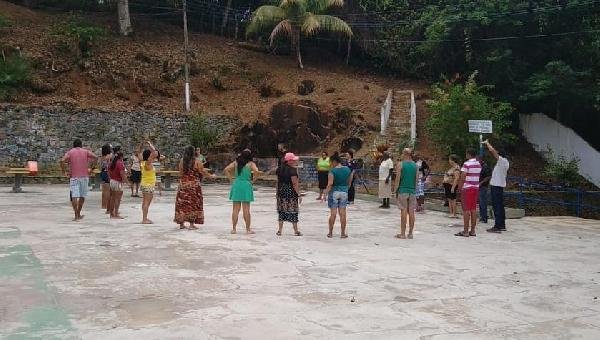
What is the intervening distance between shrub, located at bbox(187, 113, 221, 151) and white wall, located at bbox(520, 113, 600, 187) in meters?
14.8

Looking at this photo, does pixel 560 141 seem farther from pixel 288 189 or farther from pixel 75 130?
pixel 75 130

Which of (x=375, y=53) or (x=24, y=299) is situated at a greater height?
(x=375, y=53)

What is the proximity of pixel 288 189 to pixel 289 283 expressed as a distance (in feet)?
12.4

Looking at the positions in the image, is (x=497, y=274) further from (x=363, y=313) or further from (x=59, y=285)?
(x=59, y=285)

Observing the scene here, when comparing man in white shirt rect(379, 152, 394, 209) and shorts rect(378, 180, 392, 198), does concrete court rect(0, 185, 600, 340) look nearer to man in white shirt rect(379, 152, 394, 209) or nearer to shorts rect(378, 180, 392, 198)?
man in white shirt rect(379, 152, 394, 209)

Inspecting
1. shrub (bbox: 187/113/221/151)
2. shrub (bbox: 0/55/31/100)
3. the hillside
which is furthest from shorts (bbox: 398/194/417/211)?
shrub (bbox: 0/55/31/100)

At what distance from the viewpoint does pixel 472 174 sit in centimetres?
1127

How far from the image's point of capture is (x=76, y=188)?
1217cm

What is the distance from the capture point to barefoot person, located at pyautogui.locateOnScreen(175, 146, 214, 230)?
1115 cm

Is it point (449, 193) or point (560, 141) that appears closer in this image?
point (449, 193)

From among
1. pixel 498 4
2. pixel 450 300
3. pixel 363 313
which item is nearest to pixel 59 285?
pixel 363 313

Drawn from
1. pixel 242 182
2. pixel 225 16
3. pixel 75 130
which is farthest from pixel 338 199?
pixel 225 16

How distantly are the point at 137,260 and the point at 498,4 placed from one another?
22860mm

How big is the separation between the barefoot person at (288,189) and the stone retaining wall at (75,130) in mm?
17066
